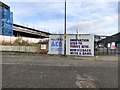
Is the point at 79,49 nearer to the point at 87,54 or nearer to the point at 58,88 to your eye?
the point at 87,54

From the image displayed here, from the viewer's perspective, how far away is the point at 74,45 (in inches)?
1487

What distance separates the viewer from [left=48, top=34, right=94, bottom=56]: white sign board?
122 ft

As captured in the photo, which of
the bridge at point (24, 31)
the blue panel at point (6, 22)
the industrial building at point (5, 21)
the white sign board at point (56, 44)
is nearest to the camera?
the white sign board at point (56, 44)

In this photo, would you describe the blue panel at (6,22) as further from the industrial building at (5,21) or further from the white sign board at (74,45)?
the white sign board at (74,45)

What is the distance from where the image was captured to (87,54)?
36.9 m

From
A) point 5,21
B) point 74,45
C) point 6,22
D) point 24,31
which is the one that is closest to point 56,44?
point 74,45

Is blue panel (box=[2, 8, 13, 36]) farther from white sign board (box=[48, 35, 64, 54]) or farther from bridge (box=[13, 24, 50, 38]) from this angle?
white sign board (box=[48, 35, 64, 54])

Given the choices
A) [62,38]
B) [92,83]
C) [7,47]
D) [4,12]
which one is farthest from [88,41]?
[4,12]

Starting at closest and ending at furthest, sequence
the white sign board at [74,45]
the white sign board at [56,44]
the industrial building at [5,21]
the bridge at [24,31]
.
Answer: the white sign board at [74,45]
the white sign board at [56,44]
the industrial building at [5,21]
the bridge at [24,31]

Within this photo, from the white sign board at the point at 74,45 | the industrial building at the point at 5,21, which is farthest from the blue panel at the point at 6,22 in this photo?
the white sign board at the point at 74,45

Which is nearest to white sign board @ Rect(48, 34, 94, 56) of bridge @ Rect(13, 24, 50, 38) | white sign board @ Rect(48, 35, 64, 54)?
white sign board @ Rect(48, 35, 64, 54)

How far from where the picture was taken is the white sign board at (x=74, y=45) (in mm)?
37062

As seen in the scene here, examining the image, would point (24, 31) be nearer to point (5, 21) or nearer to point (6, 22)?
point (6, 22)

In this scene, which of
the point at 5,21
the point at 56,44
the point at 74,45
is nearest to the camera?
the point at 74,45
